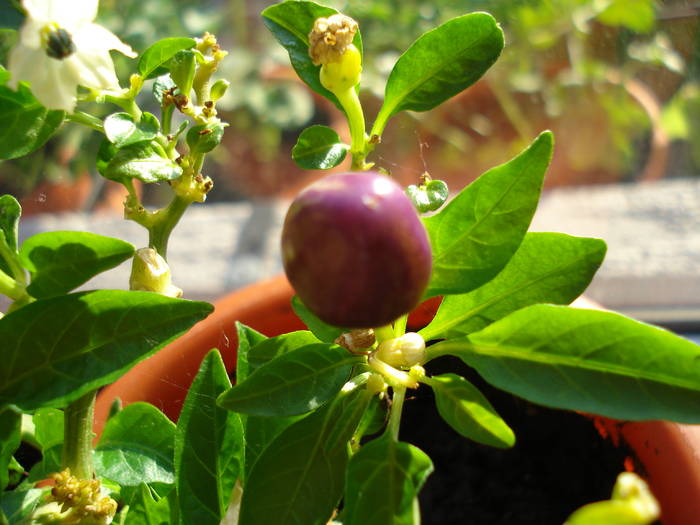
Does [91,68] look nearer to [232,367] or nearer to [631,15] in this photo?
[232,367]

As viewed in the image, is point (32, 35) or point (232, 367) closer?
point (32, 35)

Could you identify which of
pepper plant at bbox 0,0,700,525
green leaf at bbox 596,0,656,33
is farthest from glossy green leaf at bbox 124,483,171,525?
green leaf at bbox 596,0,656,33

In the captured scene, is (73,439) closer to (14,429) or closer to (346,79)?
(14,429)

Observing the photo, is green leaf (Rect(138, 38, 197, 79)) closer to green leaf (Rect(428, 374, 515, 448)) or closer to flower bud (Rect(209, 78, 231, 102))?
flower bud (Rect(209, 78, 231, 102))

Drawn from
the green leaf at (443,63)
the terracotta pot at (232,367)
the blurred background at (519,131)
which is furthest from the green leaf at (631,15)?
the green leaf at (443,63)

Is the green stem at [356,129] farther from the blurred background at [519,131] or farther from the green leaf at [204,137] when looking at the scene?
the blurred background at [519,131]

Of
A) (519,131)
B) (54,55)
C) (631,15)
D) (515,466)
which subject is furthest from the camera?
(519,131)

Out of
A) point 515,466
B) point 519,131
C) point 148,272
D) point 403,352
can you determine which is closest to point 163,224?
point 148,272

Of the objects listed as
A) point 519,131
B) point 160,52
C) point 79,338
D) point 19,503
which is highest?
point 160,52
